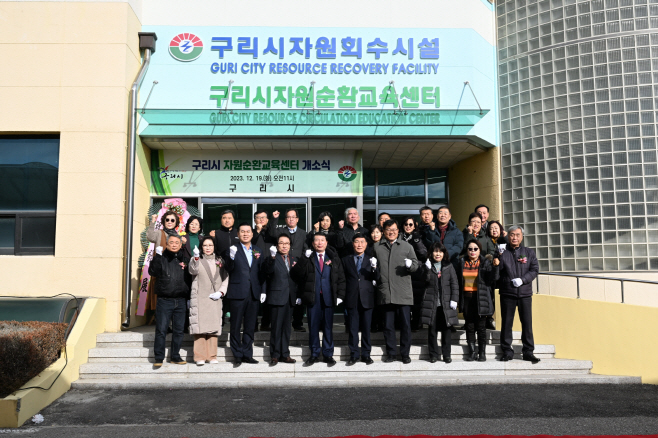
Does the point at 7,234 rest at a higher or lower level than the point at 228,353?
higher

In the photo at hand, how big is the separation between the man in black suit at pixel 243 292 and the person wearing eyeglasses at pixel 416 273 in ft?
6.82

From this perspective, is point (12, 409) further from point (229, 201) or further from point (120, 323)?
point (229, 201)

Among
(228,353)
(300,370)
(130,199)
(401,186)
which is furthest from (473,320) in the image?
(130,199)

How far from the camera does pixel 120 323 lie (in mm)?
8305

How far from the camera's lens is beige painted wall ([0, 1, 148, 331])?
27.2 ft

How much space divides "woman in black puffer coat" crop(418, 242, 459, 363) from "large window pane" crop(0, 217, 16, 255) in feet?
21.4

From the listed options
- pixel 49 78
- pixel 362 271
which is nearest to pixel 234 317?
pixel 362 271

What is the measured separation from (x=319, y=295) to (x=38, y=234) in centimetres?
488

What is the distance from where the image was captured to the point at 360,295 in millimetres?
7020

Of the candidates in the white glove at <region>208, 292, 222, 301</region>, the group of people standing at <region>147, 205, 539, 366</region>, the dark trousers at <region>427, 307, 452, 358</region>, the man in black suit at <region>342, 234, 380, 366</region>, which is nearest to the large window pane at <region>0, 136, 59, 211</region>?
the group of people standing at <region>147, 205, 539, 366</region>

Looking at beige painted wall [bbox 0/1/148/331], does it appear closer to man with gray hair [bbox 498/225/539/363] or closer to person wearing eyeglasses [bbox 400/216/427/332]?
person wearing eyeglasses [bbox 400/216/427/332]

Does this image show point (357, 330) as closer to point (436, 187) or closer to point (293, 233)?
point (293, 233)

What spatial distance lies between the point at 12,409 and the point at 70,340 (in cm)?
173

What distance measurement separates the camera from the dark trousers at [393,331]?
702cm
